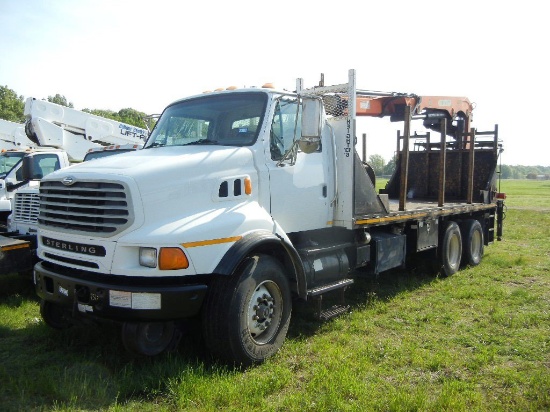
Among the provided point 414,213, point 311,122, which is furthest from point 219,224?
point 414,213

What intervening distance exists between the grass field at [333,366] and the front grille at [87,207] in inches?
52.8

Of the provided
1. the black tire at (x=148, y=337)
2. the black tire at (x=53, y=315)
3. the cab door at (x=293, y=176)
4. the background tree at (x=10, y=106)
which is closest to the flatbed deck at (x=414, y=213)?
the cab door at (x=293, y=176)

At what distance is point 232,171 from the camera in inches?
189

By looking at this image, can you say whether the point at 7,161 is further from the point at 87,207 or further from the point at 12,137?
the point at 12,137

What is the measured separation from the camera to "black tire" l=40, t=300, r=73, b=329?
5.16m

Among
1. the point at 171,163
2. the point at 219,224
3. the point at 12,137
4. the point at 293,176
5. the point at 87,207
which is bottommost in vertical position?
the point at 219,224

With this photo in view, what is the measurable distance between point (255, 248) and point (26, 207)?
192 inches

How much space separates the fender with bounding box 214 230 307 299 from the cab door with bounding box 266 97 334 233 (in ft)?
1.35

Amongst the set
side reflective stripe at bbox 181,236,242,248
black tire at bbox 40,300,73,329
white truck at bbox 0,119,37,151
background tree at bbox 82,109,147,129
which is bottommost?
black tire at bbox 40,300,73,329

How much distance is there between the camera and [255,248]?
473 cm

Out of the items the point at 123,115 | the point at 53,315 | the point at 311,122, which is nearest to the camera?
the point at 311,122

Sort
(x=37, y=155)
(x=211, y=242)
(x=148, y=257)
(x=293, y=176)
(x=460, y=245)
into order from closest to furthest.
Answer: (x=148, y=257)
(x=211, y=242)
(x=293, y=176)
(x=37, y=155)
(x=460, y=245)

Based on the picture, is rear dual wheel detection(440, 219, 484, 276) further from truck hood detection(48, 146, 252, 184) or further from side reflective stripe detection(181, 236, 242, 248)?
side reflective stripe detection(181, 236, 242, 248)

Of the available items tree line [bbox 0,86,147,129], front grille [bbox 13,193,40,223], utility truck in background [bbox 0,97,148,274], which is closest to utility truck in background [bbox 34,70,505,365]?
utility truck in background [bbox 0,97,148,274]
